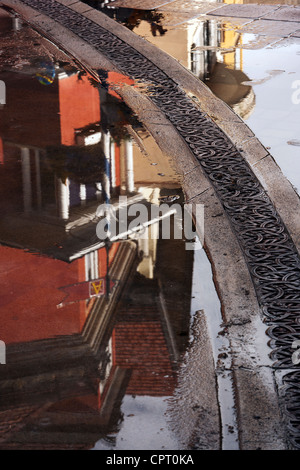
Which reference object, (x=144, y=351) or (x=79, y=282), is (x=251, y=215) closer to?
(x=79, y=282)

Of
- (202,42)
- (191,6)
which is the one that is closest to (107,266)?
(202,42)

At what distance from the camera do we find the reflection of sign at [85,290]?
384 centimetres

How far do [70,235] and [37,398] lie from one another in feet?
4.93

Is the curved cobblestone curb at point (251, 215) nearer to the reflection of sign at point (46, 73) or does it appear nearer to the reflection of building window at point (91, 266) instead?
the reflection of sign at point (46, 73)

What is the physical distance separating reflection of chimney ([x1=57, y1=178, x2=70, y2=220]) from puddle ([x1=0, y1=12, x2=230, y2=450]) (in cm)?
1

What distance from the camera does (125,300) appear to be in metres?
3.83

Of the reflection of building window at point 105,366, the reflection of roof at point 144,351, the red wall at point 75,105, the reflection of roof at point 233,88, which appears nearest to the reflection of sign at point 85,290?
the reflection of roof at point 144,351

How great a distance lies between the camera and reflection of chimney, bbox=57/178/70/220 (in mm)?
4781

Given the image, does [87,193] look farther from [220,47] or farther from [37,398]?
[220,47]

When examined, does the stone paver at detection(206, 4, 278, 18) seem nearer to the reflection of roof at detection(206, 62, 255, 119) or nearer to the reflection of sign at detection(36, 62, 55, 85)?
the reflection of roof at detection(206, 62, 255, 119)

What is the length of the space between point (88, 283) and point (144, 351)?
2.16 feet

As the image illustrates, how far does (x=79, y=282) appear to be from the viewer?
13.1ft

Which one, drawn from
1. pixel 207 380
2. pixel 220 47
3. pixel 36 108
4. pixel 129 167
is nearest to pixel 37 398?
pixel 207 380

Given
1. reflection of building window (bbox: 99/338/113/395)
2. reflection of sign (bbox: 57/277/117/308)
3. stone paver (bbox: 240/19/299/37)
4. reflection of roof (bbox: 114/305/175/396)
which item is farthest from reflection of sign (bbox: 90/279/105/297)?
stone paver (bbox: 240/19/299/37)
